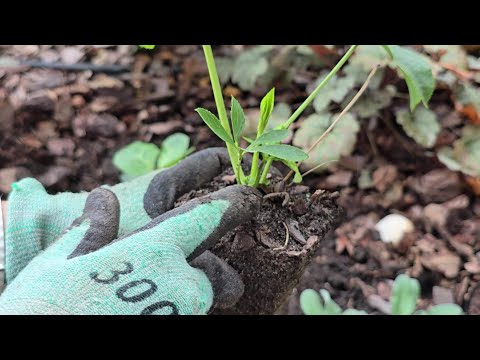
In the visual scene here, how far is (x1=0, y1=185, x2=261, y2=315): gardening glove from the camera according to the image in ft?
2.77

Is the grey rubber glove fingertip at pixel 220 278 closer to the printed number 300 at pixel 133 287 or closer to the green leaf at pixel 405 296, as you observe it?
the printed number 300 at pixel 133 287

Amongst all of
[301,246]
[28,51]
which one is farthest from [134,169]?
[28,51]

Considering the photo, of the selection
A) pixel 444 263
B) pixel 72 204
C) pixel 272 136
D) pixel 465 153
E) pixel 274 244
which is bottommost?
pixel 444 263

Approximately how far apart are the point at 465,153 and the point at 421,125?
177 mm

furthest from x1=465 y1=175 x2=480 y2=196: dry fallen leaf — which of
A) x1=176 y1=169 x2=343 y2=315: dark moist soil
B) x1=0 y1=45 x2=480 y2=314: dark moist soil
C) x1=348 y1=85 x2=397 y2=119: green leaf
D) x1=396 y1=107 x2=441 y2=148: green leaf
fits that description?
x1=176 y1=169 x2=343 y2=315: dark moist soil

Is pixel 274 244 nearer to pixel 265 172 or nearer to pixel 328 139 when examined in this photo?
pixel 265 172

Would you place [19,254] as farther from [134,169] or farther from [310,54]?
[310,54]

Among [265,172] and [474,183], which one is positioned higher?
[265,172]

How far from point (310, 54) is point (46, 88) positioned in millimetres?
1064

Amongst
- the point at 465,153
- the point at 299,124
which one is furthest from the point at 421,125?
the point at 299,124

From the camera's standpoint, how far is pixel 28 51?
2.34 metres

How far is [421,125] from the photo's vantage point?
6.04 ft

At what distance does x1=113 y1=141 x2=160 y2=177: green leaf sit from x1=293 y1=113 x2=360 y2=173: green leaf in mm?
483

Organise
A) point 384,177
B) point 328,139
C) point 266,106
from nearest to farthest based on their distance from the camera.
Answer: point 266,106
point 328,139
point 384,177
